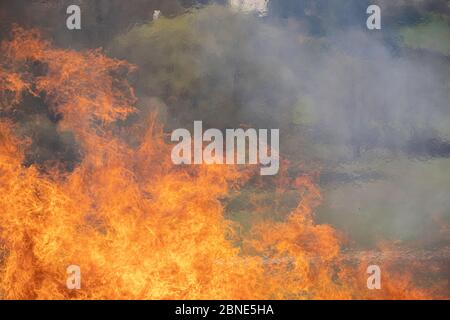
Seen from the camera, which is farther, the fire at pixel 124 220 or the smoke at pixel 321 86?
the smoke at pixel 321 86

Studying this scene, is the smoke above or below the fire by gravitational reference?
above

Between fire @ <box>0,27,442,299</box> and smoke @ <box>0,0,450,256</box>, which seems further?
smoke @ <box>0,0,450,256</box>

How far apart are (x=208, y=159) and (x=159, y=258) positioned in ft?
6.96

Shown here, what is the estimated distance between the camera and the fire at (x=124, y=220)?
346 inches

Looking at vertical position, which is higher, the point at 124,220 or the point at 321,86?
the point at 321,86

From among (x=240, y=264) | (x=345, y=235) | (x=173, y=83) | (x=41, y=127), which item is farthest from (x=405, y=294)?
(x=41, y=127)

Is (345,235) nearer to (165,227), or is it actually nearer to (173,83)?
(165,227)

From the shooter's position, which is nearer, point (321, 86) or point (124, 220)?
point (124, 220)

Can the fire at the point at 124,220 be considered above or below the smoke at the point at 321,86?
below

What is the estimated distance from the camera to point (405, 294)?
938 cm

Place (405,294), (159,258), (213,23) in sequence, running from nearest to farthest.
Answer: (159,258) < (405,294) < (213,23)

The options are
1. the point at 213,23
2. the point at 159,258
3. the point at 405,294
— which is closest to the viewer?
the point at 159,258

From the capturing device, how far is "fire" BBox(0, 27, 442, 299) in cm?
879

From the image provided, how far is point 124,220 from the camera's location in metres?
9.20
